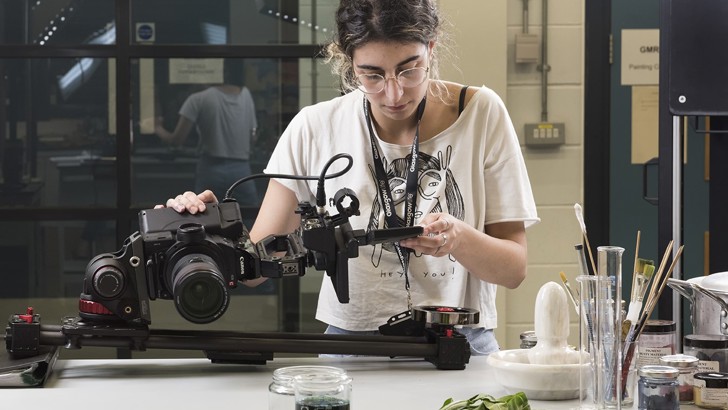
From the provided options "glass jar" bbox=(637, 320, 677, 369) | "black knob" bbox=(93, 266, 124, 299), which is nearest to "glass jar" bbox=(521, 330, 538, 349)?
"glass jar" bbox=(637, 320, 677, 369)

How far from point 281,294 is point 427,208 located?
2.11m

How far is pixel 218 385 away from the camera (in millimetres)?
1787

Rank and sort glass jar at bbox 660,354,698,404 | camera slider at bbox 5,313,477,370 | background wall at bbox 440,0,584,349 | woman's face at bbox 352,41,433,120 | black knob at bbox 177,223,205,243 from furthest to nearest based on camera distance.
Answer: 1. background wall at bbox 440,0,584,349
2. woman's face at bbox 352,41,433,120
3. camera slider at bbox 5,313,477,370
4. black knob at bbox 177,223,205,243
5. glass jar at bbox 660,354,698,404

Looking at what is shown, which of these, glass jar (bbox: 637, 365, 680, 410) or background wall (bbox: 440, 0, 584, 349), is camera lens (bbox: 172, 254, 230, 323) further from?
background wall (bbox: 440, 0, 584, 349)

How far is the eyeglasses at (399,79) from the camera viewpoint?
205cm

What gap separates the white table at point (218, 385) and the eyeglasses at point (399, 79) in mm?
553

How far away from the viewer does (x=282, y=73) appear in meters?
4.08

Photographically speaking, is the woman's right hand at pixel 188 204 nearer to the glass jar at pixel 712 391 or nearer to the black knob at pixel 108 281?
the black knob at pixel 108 281

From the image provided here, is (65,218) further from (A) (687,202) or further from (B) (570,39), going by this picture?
(A) (687,202)

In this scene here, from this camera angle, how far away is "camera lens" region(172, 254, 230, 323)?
1.64 meters

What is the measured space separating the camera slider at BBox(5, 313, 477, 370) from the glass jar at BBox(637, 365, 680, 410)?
47 cm

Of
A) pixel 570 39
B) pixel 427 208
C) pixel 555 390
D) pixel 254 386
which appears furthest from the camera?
pixel 570 39

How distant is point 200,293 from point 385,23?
714mm

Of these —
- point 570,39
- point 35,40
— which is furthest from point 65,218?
point 570,39
